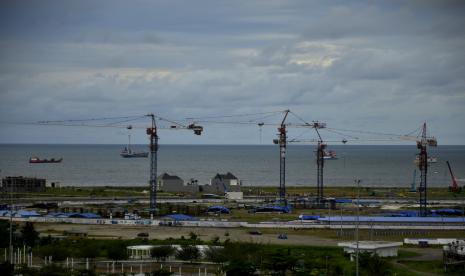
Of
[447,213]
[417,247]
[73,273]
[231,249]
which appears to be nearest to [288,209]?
[447,213]

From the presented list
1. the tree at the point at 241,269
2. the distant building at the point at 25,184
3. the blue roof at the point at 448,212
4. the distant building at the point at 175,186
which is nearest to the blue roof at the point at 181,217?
the blue roof at the point at 448,212

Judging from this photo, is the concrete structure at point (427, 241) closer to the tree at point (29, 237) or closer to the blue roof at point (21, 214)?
the tree at point (29, 237)

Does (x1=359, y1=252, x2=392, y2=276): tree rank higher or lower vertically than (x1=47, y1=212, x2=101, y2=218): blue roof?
lower

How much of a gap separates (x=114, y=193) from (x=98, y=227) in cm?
5509

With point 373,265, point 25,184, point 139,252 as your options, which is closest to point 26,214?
point 139,252

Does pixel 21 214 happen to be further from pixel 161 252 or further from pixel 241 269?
pixel 241 269

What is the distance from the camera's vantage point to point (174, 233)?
279ft

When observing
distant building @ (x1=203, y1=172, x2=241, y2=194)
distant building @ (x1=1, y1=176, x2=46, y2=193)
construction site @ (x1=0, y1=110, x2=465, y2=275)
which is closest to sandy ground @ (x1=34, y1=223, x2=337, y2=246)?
construction site @ (x1=0, y1=110, x2=465, y2=275)

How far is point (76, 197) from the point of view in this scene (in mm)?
131000

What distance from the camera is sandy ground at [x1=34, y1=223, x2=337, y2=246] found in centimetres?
7919

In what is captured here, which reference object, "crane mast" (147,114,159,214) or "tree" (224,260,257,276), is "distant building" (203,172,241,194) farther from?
"tree" (224,260,257,276)

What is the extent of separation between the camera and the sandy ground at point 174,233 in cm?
Answer: 7919

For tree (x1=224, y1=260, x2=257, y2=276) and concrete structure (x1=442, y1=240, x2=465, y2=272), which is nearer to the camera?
tree (x1=224, y1=260, x2=257, y2=276)

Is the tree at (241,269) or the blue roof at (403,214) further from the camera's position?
the blue roof at (403,214)
